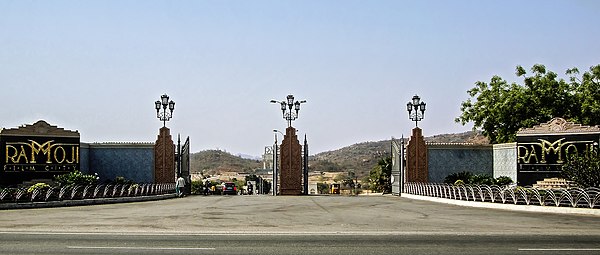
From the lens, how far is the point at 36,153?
131 ft

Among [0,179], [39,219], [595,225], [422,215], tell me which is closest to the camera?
[595,225]

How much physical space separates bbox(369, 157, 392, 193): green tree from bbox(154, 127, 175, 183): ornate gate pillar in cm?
1678

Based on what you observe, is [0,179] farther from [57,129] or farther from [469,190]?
[469,190]

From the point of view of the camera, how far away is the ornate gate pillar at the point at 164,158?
149 feet

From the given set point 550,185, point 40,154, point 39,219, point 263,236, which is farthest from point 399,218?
point 40,154

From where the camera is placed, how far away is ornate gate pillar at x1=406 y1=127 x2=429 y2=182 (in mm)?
45000

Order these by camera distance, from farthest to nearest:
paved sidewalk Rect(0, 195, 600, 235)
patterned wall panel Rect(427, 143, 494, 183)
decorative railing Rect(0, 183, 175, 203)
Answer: patterned wall panel Rect(427, 143, 494, 183), decorative railing Rect(0, 183, 175, 203), paved sidewalk Rect(0, 195, 600, 235)

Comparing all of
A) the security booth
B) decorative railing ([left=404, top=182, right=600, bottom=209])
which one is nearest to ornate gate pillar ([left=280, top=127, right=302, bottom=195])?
decorative railing ([left=404, top=182, right=600, bottom=209])

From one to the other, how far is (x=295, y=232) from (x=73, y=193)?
54.8ft

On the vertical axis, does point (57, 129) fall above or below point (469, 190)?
above

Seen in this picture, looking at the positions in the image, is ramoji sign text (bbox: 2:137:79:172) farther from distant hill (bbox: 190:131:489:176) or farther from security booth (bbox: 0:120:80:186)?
distant hill (bbox: 190:131:489:176)

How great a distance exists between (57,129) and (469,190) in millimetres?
23494

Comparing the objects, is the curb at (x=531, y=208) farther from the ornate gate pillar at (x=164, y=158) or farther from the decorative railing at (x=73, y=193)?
the ornate gate pillar at (x=164, y=158)

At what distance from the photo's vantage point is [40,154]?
40.2 metres
